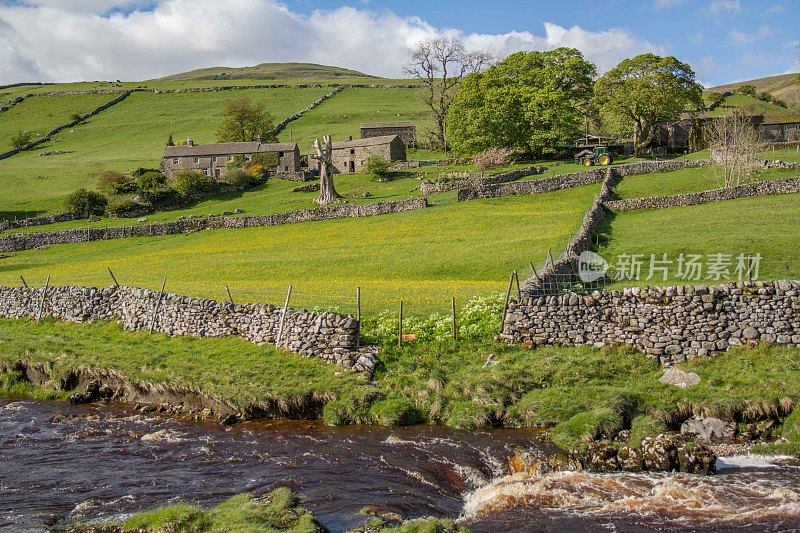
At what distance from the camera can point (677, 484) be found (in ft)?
51.6

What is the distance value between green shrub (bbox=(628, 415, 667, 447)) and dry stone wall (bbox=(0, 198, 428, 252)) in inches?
1726

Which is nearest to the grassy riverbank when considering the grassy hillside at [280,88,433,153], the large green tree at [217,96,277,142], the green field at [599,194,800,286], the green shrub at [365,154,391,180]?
the green field at [599,194,800,286]

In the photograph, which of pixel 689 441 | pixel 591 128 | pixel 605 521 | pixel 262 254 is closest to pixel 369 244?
pixel 262 254

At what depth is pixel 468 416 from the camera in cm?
2078

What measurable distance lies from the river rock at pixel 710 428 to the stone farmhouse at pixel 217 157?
78.4 m

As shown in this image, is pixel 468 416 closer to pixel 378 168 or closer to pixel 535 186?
pixel 535 186

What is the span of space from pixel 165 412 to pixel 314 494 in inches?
366

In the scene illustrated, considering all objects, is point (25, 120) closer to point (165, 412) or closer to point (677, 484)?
point (165, 412)

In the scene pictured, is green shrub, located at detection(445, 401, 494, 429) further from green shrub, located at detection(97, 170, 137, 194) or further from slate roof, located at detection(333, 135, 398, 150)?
slate roof, located at detection(333, 135, 398, 150)

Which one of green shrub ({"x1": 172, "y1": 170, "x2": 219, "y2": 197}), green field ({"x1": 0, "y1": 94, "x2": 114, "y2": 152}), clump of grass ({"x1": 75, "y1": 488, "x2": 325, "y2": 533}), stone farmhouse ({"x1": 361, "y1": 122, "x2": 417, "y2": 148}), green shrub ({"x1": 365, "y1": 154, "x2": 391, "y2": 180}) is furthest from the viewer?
green field ({"x1": 0, "y1": 94, "x2": 114, "y2": 152})

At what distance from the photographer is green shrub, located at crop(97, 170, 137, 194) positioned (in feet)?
262

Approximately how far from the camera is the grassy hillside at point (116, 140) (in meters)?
91.3

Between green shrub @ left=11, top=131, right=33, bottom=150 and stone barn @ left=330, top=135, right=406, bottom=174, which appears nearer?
stone barn @ left=330, top=135, right=406, bottom=174

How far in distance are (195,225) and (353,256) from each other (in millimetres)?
25417
